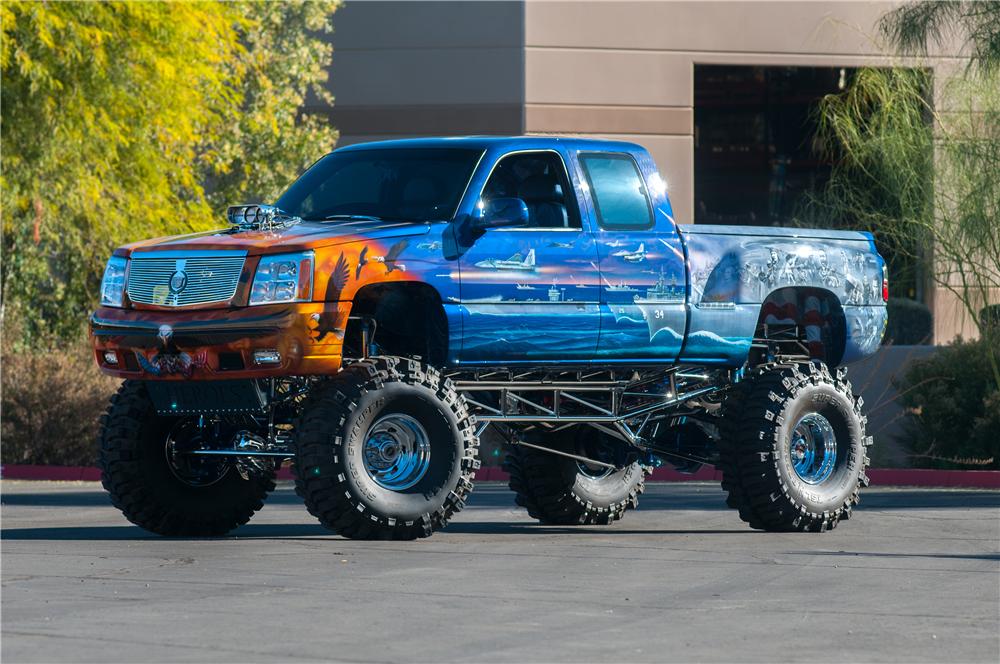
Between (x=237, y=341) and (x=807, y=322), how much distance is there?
476cm

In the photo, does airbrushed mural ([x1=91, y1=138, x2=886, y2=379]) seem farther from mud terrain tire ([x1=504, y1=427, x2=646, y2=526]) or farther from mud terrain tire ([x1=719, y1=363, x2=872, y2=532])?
mud terrain tire ([x1=504, y1=427, x2=646, y2=526])

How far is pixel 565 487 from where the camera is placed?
519 inches

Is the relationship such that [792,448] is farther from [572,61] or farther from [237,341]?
[572,61]

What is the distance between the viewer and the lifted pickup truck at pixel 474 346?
35.2ft

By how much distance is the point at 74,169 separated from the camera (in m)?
21.6

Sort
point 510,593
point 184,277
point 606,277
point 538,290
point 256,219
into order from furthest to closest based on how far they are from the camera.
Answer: point 606,277 < point 538,290 < point 256,219 < point 184,277 < point 510,593

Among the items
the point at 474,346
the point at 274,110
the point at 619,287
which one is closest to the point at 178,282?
the point at 474,346

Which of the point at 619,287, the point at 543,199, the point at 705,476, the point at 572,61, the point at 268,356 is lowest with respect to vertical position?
the point at 705,476

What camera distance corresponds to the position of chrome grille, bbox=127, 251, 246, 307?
10.7 meters

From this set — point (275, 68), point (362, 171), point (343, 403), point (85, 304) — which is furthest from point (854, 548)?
point (275, 68)

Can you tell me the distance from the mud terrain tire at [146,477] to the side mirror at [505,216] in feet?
8.16

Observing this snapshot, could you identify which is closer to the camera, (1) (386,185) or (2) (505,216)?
(2) (505,216)

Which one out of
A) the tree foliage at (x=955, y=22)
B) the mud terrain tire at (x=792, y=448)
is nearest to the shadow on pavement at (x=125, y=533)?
the mud terrain tire at (x=792, y=448)

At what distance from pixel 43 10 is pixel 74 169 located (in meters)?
2.12
